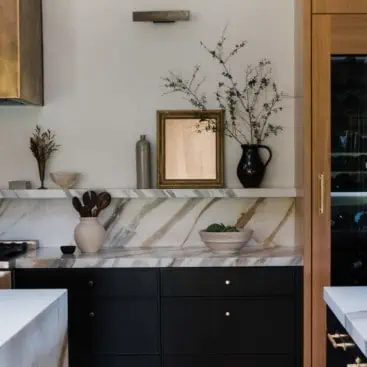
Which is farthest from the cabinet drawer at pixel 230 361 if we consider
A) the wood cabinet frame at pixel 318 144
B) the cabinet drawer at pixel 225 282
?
the cabinet drawer at pixel 225 282

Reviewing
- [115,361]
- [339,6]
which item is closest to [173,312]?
[115,361]

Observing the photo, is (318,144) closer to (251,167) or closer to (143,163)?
(251,167)

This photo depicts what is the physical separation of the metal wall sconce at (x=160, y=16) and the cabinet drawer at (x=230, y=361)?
71.1 inches

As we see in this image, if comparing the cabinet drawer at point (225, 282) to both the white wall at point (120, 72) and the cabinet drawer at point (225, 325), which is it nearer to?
the cabinet drawer at point (225, 325)

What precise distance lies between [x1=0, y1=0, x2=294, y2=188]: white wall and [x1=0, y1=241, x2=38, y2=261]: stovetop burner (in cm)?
35

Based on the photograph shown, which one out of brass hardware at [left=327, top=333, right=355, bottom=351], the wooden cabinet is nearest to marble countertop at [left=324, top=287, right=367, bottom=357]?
brass hardware at [left=327, top=333, right=355, bottom=351]

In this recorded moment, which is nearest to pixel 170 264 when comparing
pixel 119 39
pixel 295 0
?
pixel 119 39

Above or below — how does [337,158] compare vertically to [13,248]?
above

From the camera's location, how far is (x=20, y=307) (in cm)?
183

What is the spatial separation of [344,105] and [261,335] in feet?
4.05

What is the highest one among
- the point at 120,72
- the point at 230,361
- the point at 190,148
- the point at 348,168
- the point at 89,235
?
the point at 120,72

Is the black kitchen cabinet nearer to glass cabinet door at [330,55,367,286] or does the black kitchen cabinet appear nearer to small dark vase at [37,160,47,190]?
glass cabinet door at [330,55,367,286]

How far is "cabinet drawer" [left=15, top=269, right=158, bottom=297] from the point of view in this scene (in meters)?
2.87

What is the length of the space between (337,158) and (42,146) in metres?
1.60
